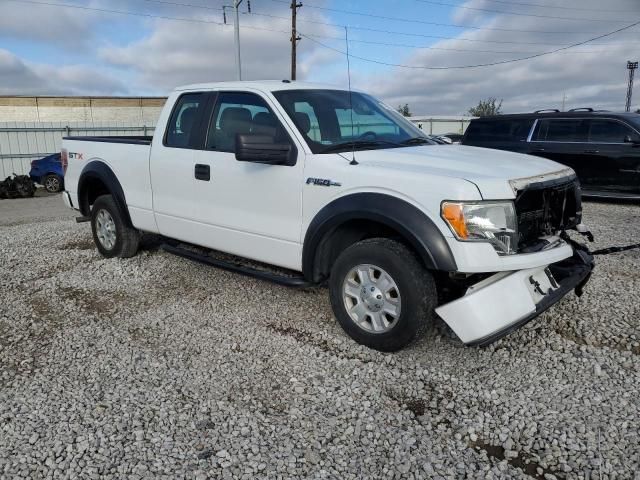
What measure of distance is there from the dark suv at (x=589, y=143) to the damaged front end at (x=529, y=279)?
21.0 ft

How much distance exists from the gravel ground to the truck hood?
1.23 m

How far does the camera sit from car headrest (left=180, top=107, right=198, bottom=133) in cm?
500

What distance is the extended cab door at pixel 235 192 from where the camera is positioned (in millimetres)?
4152

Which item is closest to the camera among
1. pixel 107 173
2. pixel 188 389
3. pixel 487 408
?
pixel 487 408

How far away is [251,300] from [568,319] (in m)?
2.71

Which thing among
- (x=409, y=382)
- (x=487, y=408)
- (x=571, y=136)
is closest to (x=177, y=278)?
(x=409, y=382)

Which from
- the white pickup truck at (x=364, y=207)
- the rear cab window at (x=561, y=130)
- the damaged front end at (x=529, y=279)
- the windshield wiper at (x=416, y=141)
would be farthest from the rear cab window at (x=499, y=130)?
the damaged front end at (x=529, y=279)

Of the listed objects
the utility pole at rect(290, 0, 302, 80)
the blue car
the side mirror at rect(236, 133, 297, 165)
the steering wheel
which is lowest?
the blue car

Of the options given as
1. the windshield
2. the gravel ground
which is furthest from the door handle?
the gravel ground

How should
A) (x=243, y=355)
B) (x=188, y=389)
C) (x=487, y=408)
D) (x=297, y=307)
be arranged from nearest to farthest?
1. (x=487, y=408)
2. (x=188, y=389)
3. (x=243, y=355)
4. (x=297, y=307)

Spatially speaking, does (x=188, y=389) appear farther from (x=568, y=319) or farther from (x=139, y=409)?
(x=568, y=319)

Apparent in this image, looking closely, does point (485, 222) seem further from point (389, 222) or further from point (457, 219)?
point (389, 222)

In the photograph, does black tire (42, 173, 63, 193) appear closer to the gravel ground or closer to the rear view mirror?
the gravel ground

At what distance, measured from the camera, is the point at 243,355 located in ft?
12.5
